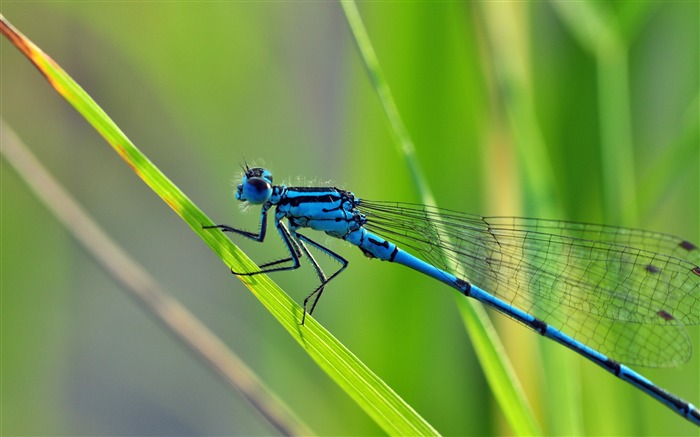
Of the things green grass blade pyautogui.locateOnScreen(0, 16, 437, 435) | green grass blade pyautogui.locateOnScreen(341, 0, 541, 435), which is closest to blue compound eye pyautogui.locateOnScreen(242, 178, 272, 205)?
green grass blade pyautogui.locateOnScreen(341, 0, 541, 435)

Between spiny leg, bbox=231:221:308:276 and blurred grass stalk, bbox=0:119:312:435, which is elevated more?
spiny leg, bbox=231:221:308:276

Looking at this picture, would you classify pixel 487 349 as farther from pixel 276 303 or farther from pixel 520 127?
pixel 520 127

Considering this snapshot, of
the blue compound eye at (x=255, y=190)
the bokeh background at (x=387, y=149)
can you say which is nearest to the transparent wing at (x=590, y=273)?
the bokeh background at (x=387, y=149)

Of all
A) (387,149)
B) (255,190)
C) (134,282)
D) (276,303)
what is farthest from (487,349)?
(134,282)

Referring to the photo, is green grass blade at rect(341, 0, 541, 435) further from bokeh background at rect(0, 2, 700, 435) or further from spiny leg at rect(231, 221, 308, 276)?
spiny leg at rect(231, 221, 308, 276)

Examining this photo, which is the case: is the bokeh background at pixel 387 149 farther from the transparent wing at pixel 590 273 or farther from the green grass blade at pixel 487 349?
the green grass blade at pixel 487 349

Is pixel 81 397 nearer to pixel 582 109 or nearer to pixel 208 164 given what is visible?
pixel 208 164
